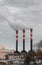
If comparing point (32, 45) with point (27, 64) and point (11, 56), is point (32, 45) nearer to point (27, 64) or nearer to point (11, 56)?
point (11, 56)

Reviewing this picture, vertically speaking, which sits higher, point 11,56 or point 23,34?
A: point 23,34

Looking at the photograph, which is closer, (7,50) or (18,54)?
(18,54)

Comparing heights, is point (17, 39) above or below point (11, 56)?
above

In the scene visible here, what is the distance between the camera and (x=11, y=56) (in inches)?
2125

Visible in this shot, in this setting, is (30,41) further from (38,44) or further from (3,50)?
(3,50)

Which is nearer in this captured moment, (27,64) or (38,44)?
(27,64)

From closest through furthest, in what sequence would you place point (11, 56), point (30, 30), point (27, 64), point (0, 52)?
point (27, 64) < point (30, 30) < point (11, 56) < point (0, 52)

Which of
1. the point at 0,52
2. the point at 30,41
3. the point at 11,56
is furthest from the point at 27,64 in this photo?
the point at 0,52

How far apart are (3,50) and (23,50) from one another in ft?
35.4

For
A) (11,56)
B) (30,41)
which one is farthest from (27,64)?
(11,56)

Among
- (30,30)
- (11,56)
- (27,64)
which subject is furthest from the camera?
(11,56)

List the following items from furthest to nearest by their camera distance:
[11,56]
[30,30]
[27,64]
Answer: [11,56] < [30,30] < [27,64]

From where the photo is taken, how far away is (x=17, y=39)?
52.4 m

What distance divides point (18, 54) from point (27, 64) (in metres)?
22.6
